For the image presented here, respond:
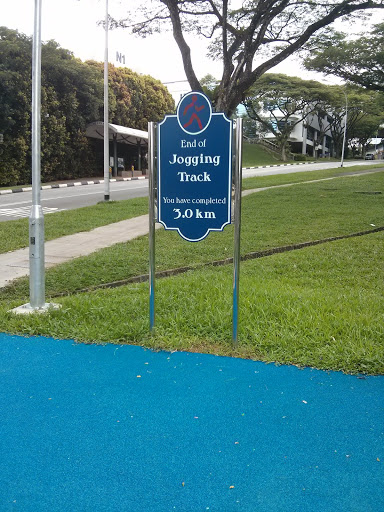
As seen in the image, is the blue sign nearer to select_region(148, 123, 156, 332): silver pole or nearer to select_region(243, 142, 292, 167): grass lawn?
select_region(148, 123, 156, 332): silver pole

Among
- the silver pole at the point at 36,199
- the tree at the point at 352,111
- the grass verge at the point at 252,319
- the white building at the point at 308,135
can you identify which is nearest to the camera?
the grass verge at the point at 252,319

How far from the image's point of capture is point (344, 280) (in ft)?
19.9

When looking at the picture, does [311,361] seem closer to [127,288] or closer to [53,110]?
[127,288]

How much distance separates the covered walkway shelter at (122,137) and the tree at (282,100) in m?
12.9

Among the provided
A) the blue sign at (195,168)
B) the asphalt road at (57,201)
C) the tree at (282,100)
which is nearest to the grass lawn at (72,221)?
the asphalt road at (57,201)

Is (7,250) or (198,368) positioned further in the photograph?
(7,250)

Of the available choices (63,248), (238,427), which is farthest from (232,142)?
(63,248)

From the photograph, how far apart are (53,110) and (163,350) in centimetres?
2550

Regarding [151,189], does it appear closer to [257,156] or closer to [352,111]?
[257,156]

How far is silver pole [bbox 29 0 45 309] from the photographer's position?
4.60 metres

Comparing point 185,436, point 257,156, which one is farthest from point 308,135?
point 185,436

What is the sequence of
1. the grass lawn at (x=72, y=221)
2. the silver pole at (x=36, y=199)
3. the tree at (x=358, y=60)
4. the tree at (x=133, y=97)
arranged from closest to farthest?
the silver pole at (x=36, y=199)
the grass lawn at (x=72, y=221)
the tree at (x=358, y=60)
the tree at (x=133, y=97)

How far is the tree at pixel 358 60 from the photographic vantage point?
1931cm

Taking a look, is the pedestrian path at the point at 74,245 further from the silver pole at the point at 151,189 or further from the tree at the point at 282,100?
the tree at the point at 282,100
